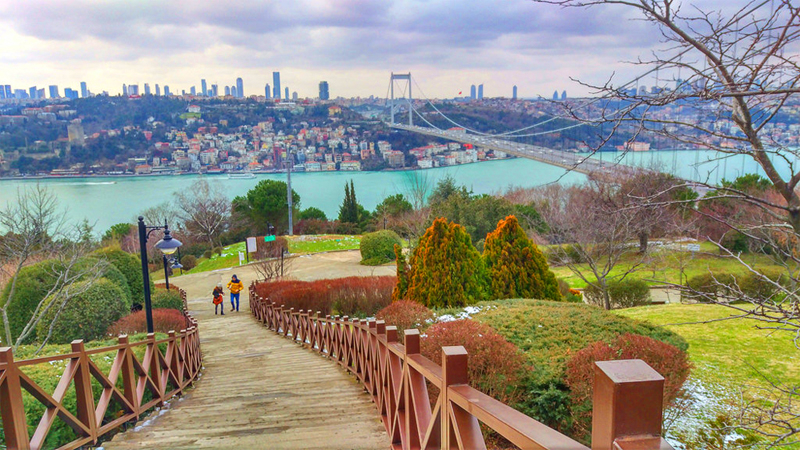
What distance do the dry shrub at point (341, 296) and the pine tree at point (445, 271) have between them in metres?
2.64

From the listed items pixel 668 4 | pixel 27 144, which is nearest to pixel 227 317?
pixel 668 4

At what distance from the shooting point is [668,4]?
8.17 ft

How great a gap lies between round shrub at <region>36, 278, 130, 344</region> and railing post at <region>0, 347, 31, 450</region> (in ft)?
18.9

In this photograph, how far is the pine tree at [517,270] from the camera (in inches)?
340

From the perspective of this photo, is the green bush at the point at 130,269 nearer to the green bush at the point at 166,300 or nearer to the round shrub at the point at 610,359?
the green bush at the point at 166,300

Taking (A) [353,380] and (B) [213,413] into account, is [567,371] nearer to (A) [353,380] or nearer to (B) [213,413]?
(A) [353,380]

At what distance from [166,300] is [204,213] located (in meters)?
24.5

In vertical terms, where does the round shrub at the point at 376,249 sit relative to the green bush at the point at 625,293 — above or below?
below

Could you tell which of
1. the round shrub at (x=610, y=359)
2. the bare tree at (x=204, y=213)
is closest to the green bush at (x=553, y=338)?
the round shrub at (x=610, y=359)

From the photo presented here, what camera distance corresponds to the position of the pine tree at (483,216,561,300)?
28.4 feet

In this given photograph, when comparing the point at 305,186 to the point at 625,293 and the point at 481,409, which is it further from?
the point at 481,409

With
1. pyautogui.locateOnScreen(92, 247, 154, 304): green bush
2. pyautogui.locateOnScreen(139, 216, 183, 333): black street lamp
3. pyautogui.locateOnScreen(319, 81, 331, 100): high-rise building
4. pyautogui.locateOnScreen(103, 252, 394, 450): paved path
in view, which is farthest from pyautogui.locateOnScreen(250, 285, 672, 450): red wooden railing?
pyautogui.locateOnScreen(319, 81, 331, 100): high-rise building

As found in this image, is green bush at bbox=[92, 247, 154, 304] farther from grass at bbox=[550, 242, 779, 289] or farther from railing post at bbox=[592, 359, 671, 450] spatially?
Answer: railing post at bbox=[592, 359, 671, 450]

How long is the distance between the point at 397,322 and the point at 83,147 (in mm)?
70778
